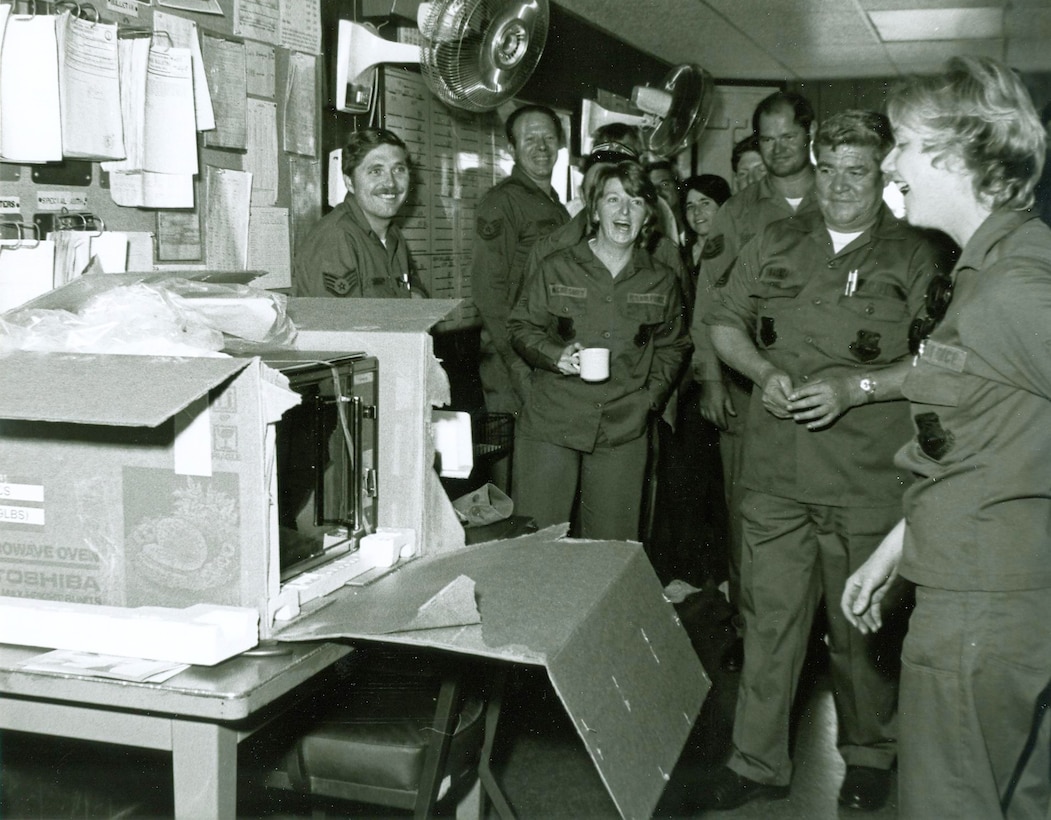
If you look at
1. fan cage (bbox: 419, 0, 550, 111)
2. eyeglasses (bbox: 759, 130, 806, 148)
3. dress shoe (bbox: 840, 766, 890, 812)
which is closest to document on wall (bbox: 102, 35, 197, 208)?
fan cage (bbox: 419, 0, 550, 111)

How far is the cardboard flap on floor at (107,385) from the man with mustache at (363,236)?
1.54 m

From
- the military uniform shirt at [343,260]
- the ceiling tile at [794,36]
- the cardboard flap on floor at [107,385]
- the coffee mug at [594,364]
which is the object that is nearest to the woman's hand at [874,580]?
the cardboard flap on floor at [107,385]

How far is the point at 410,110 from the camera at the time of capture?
3703mm

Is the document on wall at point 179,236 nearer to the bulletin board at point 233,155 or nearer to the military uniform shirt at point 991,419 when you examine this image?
the bulletin board at point 233,155

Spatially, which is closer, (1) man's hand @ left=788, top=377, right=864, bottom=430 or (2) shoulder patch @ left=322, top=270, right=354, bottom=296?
(1) man's hand @ left=788, top=377, right=864, bottom=430

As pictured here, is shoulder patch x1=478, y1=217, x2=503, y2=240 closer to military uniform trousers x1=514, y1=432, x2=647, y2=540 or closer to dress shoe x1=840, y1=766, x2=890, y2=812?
military uniform trousers x1=514, y1=432, x2=647, y2=540

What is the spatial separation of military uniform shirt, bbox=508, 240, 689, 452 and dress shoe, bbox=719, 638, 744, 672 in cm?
79

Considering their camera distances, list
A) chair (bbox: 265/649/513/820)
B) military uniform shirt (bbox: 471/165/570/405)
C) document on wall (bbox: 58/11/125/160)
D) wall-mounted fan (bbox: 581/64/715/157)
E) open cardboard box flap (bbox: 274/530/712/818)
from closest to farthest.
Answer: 1. open cardboard box flap (bbox: 274/530/712/818)
2. chair (bbox: 265/649/513/820)
3. document on wall (bbox: 58/11/125/160)
4. military uniform shirt (bbox: 471/165/570/405)
5. wall-mounted fan (bbox: 581/64/715/157)

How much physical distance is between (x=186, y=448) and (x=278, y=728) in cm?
65

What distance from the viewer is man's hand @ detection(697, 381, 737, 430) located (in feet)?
11.4

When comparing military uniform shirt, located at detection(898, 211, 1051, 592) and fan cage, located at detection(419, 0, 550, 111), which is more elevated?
fan cage, located at detection(419, 0, 550, 111)

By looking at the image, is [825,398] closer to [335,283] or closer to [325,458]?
[325,458]

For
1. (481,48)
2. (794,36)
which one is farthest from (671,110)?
(481,48)

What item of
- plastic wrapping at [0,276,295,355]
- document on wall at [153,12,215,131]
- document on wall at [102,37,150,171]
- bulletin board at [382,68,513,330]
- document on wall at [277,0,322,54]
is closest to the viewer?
plastic wrapping at [0,276,295,355]
